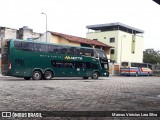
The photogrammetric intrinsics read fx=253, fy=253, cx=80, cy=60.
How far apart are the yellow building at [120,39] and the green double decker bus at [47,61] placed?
2762 centimetres

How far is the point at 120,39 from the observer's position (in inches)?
2186

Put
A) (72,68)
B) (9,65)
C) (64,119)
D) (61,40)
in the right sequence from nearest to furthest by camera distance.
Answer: (64,119) < (9,65) < (72,68) < (61,40)

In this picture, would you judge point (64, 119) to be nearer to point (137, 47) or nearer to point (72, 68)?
point (72, 68)

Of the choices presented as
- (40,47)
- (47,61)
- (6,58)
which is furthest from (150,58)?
(6,58)

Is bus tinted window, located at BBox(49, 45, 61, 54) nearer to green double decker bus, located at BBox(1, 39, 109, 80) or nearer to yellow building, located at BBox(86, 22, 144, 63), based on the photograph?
green double decker bus, located at BBox(1, 39, 109, 80)

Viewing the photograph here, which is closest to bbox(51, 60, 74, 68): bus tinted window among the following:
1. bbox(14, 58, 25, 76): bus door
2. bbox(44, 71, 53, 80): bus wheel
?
bbox(44, 71, 53, 80): bus wheel

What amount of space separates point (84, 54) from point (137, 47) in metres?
36.8

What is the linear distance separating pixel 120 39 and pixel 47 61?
3461cm

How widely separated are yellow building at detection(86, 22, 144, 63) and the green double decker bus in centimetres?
2762

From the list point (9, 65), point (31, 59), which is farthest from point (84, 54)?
point (9, 65)

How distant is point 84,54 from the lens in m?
26.3

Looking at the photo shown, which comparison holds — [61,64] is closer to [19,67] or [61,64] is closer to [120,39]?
[19,67]

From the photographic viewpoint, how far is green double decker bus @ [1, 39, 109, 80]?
2117 cm

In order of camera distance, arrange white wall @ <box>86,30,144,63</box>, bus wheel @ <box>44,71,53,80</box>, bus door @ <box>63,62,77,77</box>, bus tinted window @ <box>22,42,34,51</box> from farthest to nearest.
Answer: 1. white wall @ <box>86,30,144,63</box>
2. bus door @ <box>63,62,77,77</box>
3. bus wheel @ <box>44,71,53,80</box>
4. bus tinted window @ <box>22,42,34,51</box>
